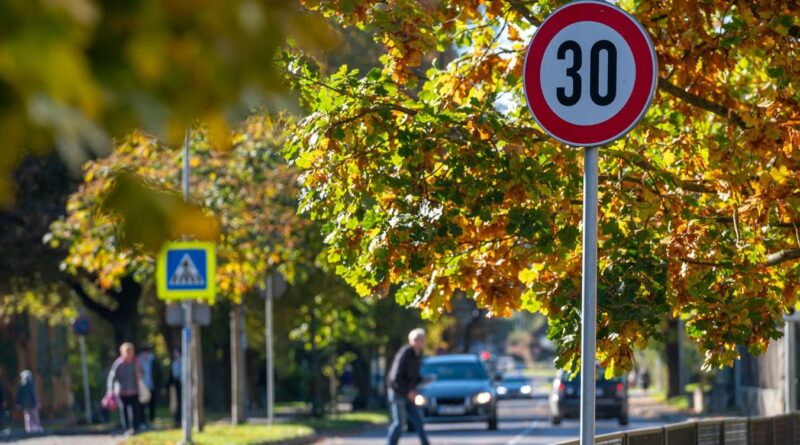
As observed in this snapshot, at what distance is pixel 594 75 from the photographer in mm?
5926

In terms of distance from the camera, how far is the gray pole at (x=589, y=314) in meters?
5.52

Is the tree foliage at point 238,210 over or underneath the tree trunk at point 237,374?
over

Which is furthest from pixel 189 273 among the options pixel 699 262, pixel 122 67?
pixel 122 67

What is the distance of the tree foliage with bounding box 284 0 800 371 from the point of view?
792 centimetres

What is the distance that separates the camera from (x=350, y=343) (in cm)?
4494

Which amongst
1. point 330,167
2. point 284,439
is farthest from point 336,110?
point 284,439

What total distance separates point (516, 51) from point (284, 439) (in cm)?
1588

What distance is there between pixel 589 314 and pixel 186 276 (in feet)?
46.6

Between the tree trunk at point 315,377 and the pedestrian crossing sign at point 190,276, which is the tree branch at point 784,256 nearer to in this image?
the pedestrian crossing sign at point 190,276

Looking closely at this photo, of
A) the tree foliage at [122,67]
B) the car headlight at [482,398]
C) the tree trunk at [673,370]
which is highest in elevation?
the tree foliage at [122,67]

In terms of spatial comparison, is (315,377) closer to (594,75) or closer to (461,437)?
(461,437)

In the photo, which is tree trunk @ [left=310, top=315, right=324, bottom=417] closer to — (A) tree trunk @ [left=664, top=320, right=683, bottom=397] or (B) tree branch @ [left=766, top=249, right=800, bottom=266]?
(A) tree trunk @ [left=664, top=320, right=683, bottom=397]

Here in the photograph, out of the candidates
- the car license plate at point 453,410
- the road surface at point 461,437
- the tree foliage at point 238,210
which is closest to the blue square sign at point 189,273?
the road surface at point 461,437

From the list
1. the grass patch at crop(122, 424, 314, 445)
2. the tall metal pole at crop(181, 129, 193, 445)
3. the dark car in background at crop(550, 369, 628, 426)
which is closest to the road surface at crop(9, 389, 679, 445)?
the dark car in background at crop(550, 369, 628, 426)
